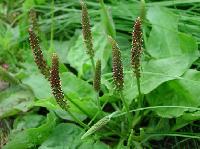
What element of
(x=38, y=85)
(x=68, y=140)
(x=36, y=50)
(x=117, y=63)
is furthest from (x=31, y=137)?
(x=117, y=63)

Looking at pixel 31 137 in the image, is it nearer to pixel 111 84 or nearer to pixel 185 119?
pixel 111 84

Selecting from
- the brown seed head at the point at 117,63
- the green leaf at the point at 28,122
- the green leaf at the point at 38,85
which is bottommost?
the green leaf at the point at 28,122

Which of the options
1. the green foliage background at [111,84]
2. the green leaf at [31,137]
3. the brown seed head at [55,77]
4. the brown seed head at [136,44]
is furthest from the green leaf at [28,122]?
the brown seed head at [136,44]

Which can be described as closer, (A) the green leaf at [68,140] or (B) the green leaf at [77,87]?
(A) the green leaf at [68,140]

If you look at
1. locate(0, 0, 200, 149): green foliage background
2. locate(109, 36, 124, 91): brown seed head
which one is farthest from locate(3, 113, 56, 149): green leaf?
locate(109, 36, 124, 91): brown seed head

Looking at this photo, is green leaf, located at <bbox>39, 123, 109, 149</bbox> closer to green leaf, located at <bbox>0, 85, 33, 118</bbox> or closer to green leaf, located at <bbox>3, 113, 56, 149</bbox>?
green leaf, located at <bbox>3, 113, 56, 149</bbox>

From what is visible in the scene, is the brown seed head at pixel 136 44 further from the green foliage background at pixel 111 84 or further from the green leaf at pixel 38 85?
the green leaf at pixel 38 85
